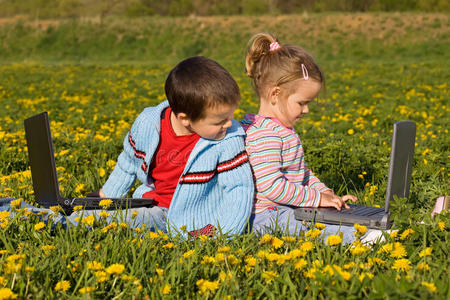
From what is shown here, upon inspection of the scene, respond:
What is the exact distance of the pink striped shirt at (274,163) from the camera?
8.53 ft

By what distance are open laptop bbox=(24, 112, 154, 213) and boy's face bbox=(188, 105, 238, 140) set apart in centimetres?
53

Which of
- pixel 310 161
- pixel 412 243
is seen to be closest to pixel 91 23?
pixel 310 161

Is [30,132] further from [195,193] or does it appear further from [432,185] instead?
[432,185]

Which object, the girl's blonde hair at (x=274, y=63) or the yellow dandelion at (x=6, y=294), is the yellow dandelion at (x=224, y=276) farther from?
the girl's blonde hair at (x=274, y=63)

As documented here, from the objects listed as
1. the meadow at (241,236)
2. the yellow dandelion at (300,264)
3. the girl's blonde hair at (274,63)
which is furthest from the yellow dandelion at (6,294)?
the girl's blonde hair at (274,63)

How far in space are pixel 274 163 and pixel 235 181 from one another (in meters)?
0.23

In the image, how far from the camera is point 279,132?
8.83 feet

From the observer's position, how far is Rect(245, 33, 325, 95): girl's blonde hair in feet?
8.86

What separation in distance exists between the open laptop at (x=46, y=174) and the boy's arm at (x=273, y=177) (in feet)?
2.14

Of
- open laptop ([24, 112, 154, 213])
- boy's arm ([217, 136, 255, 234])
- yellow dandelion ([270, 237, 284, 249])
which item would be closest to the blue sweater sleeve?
open laptop ([24, 112, 154, 213])

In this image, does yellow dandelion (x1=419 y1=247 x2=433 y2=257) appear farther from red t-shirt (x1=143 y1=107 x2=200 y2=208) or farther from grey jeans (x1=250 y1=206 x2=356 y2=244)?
red t-shirt (x1=143 y1=107 x2=200 y2=208)

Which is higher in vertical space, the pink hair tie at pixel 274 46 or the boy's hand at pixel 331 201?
the pink hair tie at pixel 274 46

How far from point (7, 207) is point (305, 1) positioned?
140 feet

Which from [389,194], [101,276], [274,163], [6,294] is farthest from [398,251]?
[6,294]
